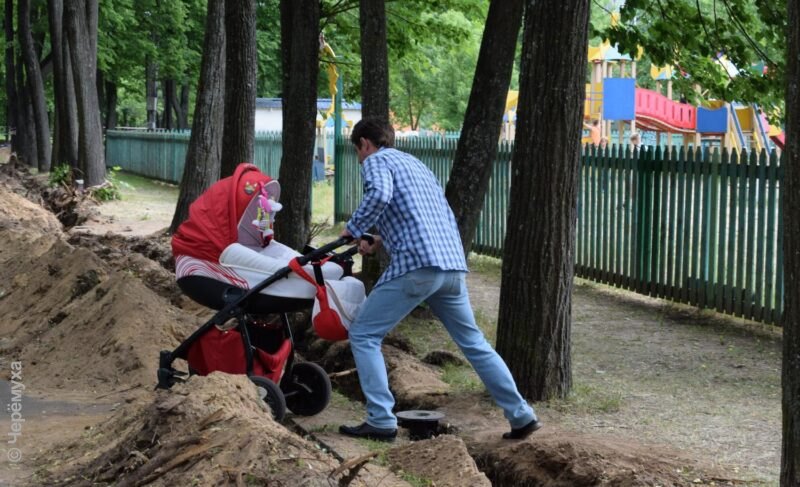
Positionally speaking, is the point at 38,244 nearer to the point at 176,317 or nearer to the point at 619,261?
the point at 176,317

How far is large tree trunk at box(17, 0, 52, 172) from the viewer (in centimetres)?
3544

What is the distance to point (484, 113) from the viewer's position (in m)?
10.4

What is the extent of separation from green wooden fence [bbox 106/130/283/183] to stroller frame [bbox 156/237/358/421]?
20.6 meters

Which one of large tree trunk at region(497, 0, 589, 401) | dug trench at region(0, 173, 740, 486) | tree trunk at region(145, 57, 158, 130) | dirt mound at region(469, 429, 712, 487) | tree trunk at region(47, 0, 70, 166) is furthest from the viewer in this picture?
tree trunk at region(145, 57, 158, 130)

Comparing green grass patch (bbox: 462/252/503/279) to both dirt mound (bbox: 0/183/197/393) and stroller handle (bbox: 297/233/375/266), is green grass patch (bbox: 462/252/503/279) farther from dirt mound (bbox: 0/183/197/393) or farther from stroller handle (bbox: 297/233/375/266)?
stroller handle (bbox: 297/233/375/266)

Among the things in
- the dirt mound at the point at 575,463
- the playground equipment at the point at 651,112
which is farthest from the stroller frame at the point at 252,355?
the playground equipment at the point at 651,112

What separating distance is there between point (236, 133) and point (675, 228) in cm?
533

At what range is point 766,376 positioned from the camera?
352 inches

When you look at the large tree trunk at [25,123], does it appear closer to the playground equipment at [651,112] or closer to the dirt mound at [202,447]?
the playground equipment at [651,112]

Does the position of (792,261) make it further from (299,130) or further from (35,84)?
(35,84)

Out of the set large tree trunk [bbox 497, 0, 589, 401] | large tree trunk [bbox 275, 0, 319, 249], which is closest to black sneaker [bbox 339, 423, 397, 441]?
large tree trunk [bbox 497, 0, 589, 401]

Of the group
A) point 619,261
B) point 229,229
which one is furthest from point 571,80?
point 619,261

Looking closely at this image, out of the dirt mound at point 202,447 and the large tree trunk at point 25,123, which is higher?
the large tree trunk at point 25,123

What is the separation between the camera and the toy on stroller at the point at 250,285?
22.9 ft
